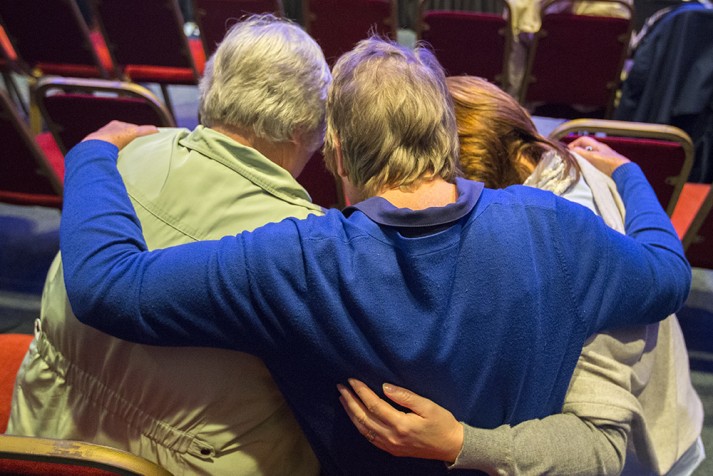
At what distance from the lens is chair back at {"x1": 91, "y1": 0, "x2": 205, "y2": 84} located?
3227mm

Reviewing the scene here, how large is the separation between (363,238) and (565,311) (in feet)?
1.13

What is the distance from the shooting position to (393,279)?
0.88 metres

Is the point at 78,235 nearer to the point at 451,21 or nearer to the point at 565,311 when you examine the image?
the point at 565,311

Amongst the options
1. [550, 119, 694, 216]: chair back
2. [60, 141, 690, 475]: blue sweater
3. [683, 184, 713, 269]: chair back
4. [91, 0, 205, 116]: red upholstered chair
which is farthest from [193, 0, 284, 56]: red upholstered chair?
[60, 141, 690, 475]: blue sweater

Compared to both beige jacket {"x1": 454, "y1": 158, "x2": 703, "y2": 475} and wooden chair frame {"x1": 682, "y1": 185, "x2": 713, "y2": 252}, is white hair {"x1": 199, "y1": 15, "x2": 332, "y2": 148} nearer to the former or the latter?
beige jacket {"x1": 454, "y1": 158, "x2": 703, "y2": 475}

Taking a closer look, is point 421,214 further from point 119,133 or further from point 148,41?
point 148,41

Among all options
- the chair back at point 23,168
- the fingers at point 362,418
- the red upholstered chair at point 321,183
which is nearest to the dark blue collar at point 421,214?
the fingers at point 362,418

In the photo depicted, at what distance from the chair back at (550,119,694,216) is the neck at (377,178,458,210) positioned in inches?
37.7

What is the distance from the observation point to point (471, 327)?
90 centimetres

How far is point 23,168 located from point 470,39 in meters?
2.10

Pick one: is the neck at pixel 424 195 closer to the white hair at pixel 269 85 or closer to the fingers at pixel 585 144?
the white hair at pixel 269 85

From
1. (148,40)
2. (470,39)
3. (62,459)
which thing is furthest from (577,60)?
(62,459)

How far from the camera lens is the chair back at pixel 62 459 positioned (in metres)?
0.85

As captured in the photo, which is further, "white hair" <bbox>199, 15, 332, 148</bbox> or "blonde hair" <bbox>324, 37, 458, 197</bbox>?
"white hair" <bbox>199, 15, 332, 148</bbox>
